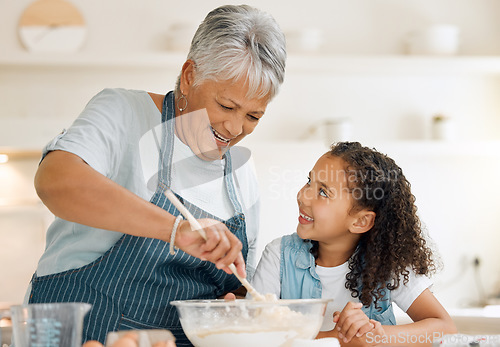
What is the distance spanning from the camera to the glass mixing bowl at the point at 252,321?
3.03 feet

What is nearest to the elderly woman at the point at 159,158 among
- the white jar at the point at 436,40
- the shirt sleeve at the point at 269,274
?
the shirt sleeve at the point at 269,274

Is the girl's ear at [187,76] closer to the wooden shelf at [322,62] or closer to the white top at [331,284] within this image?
the white top at [331,284]

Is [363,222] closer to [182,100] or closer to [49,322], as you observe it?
[182,100]

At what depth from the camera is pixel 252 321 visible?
3.06 ft

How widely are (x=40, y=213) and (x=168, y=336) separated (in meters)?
2.48

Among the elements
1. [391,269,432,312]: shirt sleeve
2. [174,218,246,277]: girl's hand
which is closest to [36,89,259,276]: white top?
[174,218,246,277]: girl's hand

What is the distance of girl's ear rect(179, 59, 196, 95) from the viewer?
1.32 m

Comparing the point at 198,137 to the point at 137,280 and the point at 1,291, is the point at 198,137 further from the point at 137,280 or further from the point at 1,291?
the point at 1,291

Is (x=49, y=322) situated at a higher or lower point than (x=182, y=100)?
lower

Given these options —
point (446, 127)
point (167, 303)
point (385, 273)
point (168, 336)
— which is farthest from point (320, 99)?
point (168, 336)

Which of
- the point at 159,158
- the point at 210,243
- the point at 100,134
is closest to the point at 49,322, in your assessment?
the point at 210,243

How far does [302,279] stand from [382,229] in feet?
0.81

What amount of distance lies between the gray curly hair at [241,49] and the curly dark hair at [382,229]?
0.36 meters

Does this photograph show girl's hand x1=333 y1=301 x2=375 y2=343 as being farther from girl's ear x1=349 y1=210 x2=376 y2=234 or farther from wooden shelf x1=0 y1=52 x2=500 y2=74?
wooden shelf x1=0 y1=52 x2=500 y2=74
